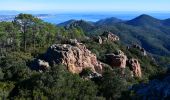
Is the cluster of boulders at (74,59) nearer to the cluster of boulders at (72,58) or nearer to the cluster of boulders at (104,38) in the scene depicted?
the cluster of boulders at (72,58)

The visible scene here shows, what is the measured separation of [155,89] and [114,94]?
10917 mm

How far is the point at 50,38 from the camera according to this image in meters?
89.4

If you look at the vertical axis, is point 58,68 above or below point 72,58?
above

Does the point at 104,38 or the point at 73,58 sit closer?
the point at 73,58

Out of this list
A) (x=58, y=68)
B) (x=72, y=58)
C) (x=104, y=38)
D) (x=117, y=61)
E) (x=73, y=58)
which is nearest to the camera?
(x=58, y=68)

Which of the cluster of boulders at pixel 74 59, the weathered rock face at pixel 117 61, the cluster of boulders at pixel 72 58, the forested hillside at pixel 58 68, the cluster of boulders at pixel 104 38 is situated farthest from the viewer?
the cluster of boulders at pixel 104 38

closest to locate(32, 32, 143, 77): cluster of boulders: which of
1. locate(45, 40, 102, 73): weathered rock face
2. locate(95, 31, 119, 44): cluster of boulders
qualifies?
locate(45, 40, 102, 73): weathered rock face

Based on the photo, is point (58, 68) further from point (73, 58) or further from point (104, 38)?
point (104, 38)

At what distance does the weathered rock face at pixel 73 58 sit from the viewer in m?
57.1

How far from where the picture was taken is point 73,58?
58.7 m

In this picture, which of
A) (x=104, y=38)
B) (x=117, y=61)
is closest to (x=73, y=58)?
(x=117, y=61)

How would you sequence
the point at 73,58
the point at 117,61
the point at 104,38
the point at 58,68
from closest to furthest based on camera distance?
1. the point at 58,68
2. the point at 73,58
3. the point at 117,61
4. the point at 104,38

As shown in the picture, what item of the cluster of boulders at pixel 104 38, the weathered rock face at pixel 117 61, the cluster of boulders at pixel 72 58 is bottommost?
the cluster of boulders at pixel 104 38

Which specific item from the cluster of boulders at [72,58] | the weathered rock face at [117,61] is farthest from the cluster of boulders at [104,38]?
the cluster of boulders at [72,58]
